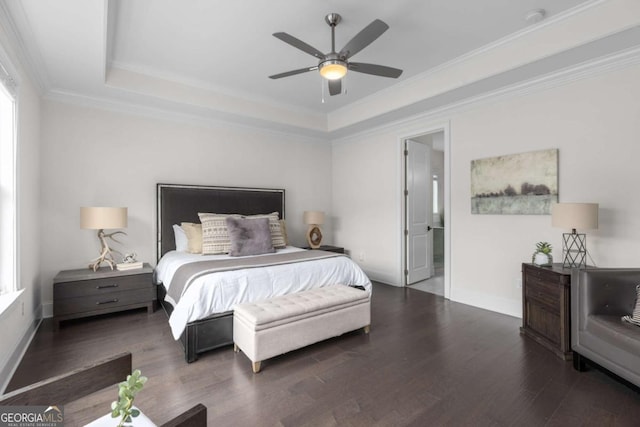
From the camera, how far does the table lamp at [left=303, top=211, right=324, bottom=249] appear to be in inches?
203

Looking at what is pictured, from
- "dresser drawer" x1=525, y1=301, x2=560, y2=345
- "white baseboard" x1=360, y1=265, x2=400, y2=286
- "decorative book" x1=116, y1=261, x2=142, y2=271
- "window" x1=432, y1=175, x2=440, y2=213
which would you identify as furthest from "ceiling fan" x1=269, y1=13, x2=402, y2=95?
"window" x1=432, y1=175, x2=440, y2=213

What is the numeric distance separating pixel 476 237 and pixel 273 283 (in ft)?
8.71

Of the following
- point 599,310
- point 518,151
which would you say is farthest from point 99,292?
point 518,151

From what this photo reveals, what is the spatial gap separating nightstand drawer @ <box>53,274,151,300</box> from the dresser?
4.14m

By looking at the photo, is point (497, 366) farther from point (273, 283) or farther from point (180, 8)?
point (180, 8)

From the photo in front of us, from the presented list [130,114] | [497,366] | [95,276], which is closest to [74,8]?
[130,114]

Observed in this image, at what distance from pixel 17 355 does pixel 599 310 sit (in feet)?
15.2

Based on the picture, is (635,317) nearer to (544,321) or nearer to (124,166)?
(544,321)

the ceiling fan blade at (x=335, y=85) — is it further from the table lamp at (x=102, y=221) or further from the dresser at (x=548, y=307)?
the table lamp at (x=102, y=221)

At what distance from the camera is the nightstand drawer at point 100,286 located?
3154mm

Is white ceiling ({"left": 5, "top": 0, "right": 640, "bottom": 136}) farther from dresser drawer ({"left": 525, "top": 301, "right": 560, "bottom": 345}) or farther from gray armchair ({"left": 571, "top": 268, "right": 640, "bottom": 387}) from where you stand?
dresser drawer ({"left": 525, "top": 301, "right": 560, "bottom": 345})

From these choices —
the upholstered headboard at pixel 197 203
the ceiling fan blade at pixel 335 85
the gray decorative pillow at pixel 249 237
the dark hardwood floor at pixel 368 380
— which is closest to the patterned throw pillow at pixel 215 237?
the gray decorative pillow at pixel 249 237

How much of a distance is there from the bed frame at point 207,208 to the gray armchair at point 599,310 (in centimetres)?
280

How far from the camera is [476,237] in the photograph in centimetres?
387
